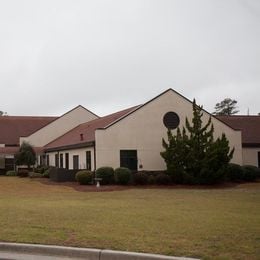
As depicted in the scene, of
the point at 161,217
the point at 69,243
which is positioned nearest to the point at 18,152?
the point at 161,217

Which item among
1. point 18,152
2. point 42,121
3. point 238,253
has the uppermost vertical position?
point 42,121

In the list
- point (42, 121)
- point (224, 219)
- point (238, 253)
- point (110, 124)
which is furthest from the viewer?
point (42, 121)

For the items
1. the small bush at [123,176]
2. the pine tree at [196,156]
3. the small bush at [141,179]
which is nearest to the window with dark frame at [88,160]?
the small bush at [123,176]

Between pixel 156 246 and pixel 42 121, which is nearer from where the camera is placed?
pixel 156 246

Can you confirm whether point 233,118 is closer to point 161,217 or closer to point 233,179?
point 233,179

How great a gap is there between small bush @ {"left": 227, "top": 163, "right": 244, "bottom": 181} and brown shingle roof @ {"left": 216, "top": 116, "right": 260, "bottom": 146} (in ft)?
17.3

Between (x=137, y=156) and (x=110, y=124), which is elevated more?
(x=110, y=124)

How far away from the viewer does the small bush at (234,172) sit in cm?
3750

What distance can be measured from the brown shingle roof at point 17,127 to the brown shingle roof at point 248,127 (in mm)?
20111

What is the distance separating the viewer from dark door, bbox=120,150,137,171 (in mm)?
37562

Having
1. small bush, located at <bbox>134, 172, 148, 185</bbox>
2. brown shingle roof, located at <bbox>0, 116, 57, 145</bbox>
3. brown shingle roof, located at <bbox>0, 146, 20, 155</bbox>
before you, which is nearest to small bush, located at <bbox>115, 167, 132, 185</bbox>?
small bush, located at <bbox>134, 172, 148, 185</bbox>

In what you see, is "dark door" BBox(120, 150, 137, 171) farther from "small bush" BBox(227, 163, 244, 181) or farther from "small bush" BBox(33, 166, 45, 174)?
"small bush" BBox(33, 166, 45, 174)

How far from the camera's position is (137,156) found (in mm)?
37875

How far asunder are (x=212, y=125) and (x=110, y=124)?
7.23 meters
